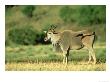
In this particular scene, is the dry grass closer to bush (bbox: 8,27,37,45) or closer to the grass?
the grass

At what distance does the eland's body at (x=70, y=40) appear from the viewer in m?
6.62

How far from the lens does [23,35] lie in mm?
6695

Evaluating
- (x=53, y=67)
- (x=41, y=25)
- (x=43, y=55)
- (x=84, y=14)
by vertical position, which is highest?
(x=84, y=14)

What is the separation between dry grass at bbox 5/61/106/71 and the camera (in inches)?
258

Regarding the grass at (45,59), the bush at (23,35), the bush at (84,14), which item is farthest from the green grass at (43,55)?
the bush at (84,14)

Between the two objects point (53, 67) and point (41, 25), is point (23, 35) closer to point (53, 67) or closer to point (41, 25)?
point (41, 25)

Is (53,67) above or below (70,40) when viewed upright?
below

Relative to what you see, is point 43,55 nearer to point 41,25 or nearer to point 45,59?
point 45,59

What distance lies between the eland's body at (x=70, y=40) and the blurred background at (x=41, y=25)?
6 cm

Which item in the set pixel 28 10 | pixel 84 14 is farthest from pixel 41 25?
pixel 84 14

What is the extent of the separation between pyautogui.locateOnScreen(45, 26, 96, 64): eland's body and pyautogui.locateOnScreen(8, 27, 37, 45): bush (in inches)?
8.0

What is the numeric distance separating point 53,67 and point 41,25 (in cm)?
54

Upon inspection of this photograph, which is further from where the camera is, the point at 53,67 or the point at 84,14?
the point at 84,14

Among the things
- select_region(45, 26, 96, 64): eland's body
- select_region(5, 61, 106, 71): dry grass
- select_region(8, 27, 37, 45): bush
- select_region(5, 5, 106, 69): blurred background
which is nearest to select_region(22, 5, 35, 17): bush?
select_region(5, 5, 106, 69): blurred background
